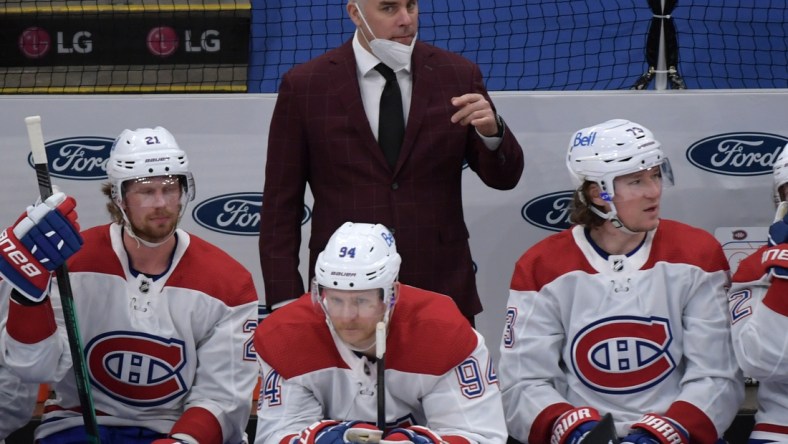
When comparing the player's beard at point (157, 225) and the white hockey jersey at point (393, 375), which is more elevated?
the player's beard at point (157, 225)

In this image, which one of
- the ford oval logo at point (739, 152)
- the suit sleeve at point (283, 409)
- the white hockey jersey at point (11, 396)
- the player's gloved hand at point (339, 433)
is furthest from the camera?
the ford oval logo at point (739, 152)

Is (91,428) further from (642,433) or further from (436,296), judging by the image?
(642,433)

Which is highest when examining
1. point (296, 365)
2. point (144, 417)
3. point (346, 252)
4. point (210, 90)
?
point (210, 90)

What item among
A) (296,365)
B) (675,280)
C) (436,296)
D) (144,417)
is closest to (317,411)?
(296,365)

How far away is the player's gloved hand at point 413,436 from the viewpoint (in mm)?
2693

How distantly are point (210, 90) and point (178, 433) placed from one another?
2018 mm

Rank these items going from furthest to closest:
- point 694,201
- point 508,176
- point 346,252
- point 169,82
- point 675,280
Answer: point 169,82 → point 694,201 → point 508,176 → point 675,280 → point 346,252

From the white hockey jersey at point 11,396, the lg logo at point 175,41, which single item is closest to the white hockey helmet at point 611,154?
the white hockey jersey at point 11,396

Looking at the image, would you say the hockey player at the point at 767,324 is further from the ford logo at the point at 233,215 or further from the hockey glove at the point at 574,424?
the ford logo at the point at 233,215

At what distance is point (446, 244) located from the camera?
11.6ft

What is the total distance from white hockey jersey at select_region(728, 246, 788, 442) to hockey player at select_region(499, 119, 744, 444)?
73 millimetres

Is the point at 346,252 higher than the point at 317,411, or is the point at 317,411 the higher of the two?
the point at 346,252

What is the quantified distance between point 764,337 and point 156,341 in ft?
4.84

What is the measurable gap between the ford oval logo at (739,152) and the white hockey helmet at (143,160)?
68.1 inches
